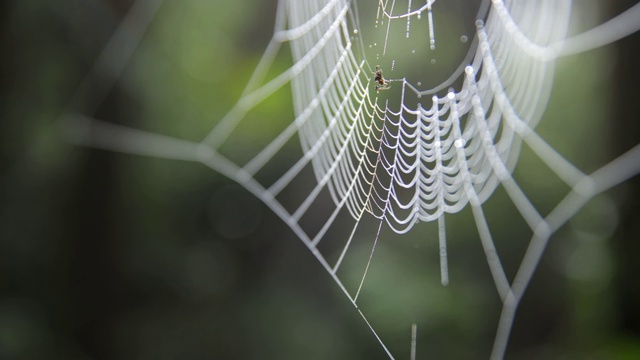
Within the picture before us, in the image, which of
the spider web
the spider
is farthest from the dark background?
the spider

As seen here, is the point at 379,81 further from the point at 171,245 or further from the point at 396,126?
the point at 171,245

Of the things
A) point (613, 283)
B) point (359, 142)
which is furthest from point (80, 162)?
point (613, 283)

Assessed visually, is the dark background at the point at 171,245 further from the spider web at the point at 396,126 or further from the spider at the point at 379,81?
the spider at the point at 379,81

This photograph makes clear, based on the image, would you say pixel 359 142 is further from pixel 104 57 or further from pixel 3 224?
pixel 3 224

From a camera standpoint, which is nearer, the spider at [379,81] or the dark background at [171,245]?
the spider at [379,81]

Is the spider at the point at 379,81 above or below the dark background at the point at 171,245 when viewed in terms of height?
above

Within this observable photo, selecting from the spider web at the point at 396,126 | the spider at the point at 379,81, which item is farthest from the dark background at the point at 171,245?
the spider at the point at 379,81

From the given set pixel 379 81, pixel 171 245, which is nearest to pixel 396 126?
pixel 379 81
